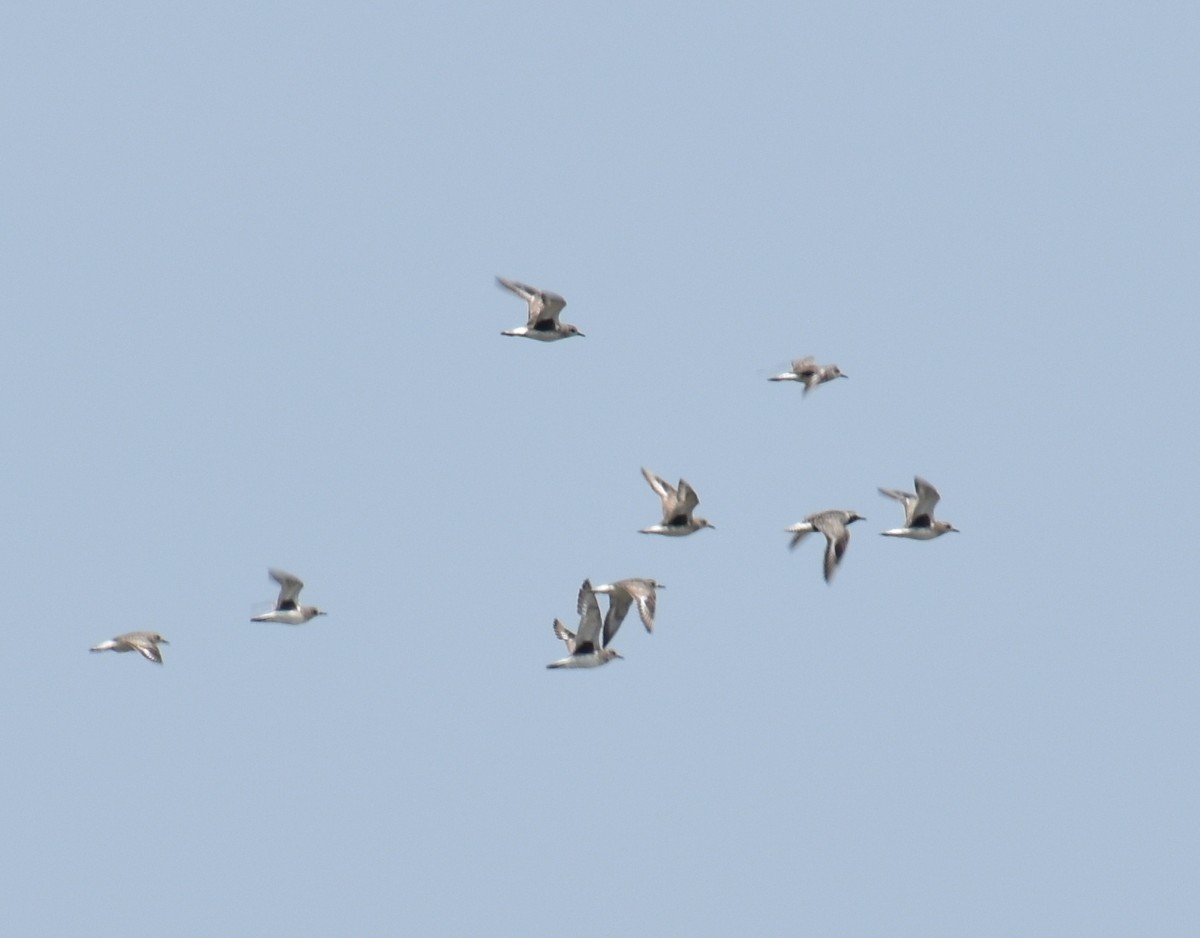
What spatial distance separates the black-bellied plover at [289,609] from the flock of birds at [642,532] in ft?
0.07

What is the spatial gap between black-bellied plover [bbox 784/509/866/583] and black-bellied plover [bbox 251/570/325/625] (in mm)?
10269

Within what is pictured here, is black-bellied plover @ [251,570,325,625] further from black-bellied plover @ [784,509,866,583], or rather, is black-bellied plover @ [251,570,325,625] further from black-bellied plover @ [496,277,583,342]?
black-bellied plover @ [784,509,866,583]

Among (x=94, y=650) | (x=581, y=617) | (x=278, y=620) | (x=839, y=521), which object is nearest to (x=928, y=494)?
(x=839, y=521)

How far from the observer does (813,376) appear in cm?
5238

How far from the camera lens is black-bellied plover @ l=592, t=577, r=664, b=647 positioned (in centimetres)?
4706

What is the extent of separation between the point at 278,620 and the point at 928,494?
13596 millimetres

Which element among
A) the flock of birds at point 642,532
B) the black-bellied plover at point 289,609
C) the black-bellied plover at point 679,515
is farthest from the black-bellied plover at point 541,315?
the black-bellied plover at point 289,609

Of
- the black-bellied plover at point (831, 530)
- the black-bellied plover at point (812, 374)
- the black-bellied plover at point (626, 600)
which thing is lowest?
the black-bellied plover at point (626, 600)

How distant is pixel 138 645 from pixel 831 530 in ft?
47.8

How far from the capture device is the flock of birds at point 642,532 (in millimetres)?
48312

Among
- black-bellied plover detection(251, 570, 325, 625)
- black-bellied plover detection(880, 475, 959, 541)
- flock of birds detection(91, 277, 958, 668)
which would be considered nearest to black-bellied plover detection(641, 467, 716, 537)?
flock of birds detection(91, 277, 958, 668)

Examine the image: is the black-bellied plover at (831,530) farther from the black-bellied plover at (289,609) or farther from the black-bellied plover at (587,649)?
the black-bellied plover at (289,609)

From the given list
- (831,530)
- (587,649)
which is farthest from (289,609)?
(831,530)

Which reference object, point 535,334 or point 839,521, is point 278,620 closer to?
point 535,334
